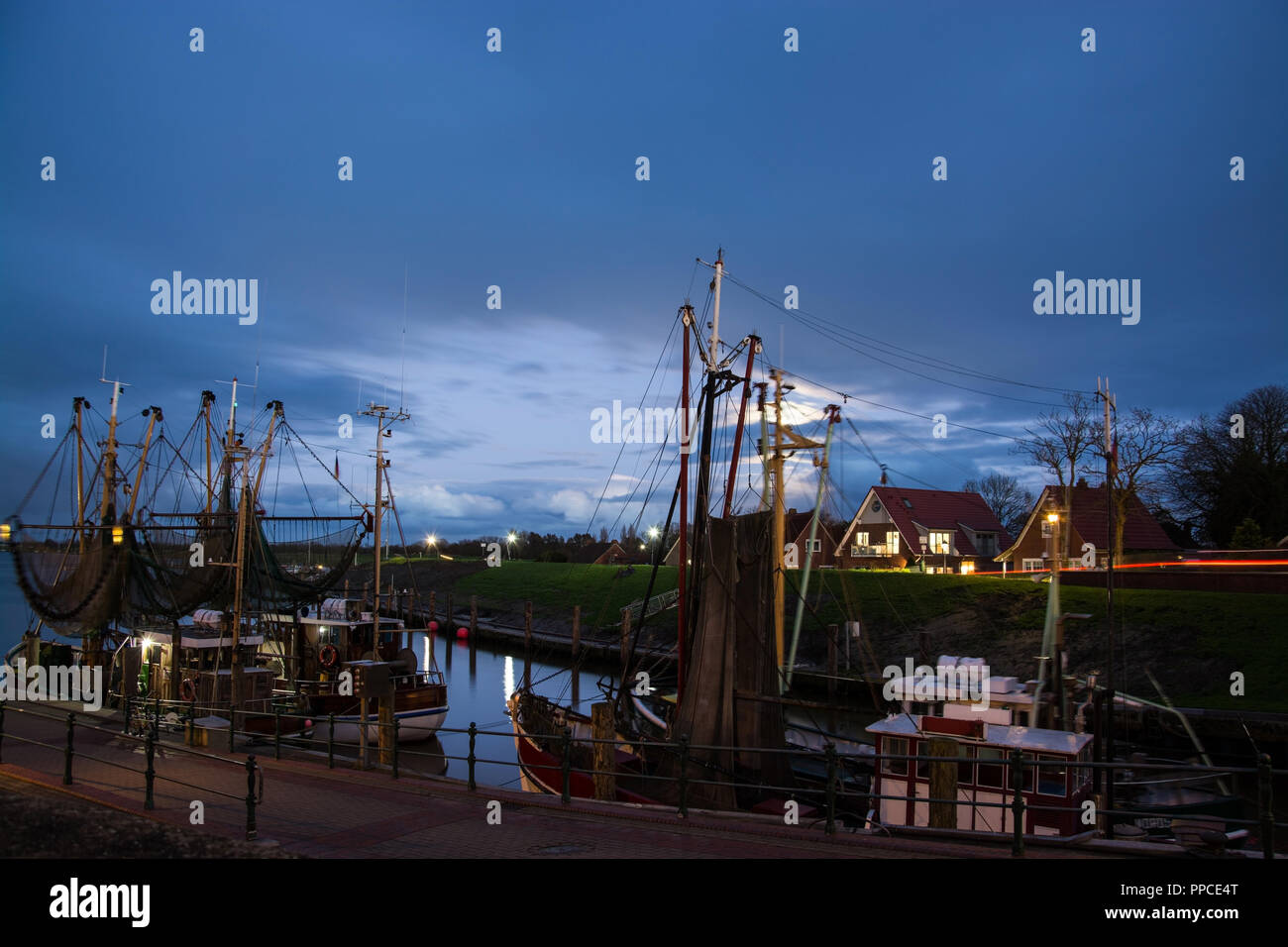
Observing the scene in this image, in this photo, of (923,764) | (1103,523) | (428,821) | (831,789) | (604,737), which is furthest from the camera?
(1103,523)

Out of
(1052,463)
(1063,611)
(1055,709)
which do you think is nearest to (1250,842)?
(1055,709)

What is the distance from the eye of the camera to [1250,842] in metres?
16.9

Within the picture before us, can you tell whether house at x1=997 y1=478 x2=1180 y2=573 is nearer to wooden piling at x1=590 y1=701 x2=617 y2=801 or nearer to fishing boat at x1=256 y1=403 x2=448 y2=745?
fishing boat at x1=256 y1=403 x2=448 y2=745

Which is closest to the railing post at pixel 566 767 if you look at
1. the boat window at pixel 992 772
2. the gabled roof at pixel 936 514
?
the boat window at pixel 992 772

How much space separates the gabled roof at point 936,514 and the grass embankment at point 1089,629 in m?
11.5

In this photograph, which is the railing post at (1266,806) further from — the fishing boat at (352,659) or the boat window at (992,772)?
the fishing boat at (352,659)

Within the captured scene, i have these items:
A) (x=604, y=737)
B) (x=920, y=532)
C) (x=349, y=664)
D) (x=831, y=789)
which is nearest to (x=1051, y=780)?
(x=831, y=789)

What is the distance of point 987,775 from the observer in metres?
13.5

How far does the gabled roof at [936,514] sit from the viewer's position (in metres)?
63.1

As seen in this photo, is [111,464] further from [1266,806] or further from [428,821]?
[1266,806]

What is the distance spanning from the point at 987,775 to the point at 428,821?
8947 mm

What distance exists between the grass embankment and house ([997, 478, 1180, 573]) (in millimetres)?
10364
